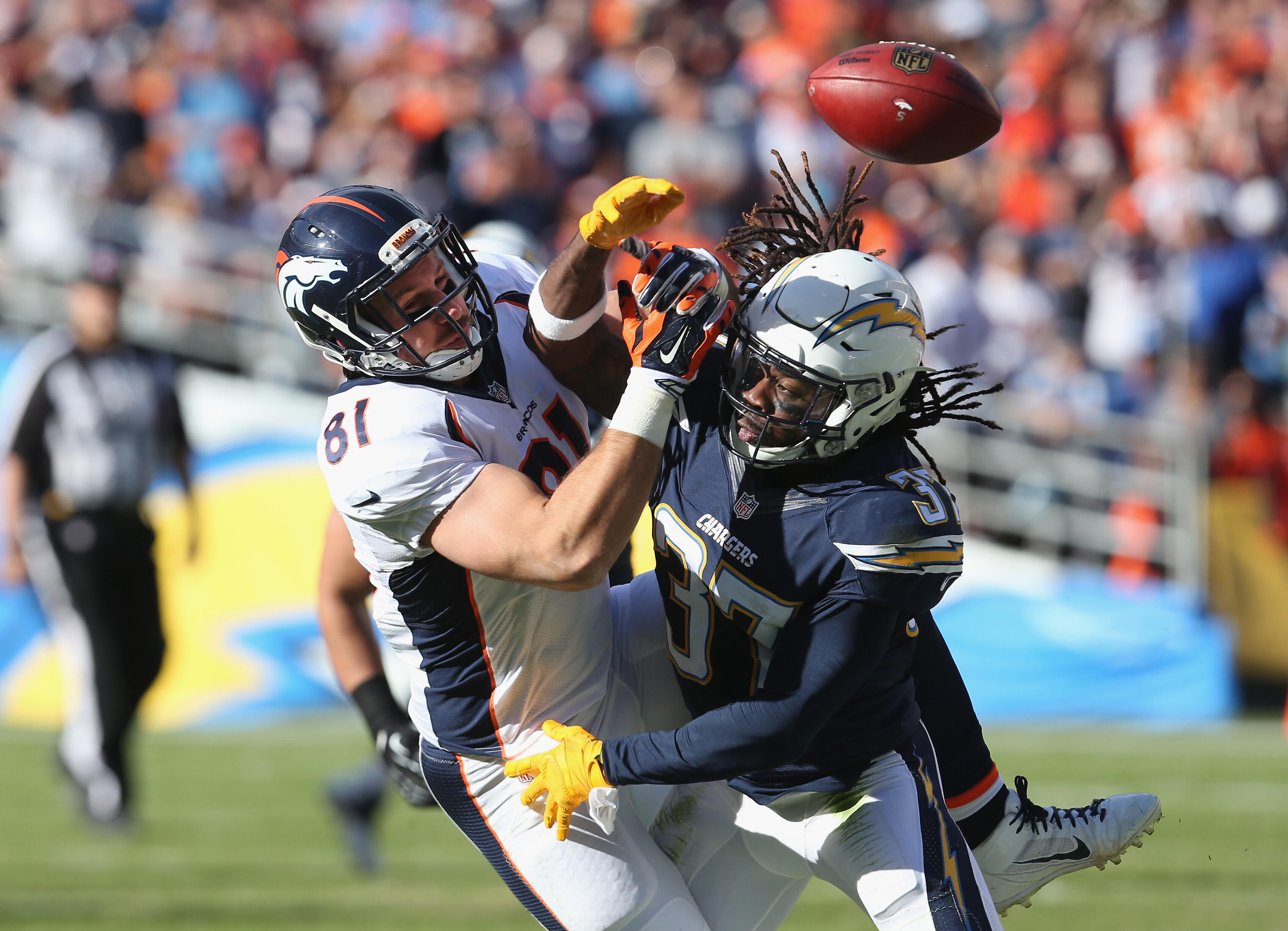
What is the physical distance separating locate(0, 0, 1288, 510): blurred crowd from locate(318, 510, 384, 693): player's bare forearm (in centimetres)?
512

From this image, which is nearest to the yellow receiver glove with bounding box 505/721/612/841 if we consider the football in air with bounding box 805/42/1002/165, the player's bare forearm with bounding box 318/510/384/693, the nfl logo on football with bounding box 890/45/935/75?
the player's bare forearm with bounding box 318/510/384/693

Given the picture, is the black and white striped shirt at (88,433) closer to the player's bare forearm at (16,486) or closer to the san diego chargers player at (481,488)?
the player's bare forearm at (16,486)

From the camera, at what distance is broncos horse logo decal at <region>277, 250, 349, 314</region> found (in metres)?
2.93

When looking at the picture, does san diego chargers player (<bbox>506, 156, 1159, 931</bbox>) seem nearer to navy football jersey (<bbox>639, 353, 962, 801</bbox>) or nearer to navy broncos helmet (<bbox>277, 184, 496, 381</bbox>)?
navy football jersey (<bbox>639, 353, 962, 801</bbox>)

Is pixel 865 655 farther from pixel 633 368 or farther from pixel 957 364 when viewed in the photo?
pixel 957 364

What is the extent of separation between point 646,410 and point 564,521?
24 centimetres

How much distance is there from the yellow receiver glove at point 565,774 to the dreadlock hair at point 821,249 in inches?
32.4

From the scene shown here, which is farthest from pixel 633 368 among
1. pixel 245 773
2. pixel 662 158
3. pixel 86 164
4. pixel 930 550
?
pixel 86 164

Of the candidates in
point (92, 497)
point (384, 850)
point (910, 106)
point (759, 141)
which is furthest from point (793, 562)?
point (759, 141)

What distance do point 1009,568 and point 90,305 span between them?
16.9ft

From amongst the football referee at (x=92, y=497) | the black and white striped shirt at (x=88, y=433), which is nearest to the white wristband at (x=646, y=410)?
the football referee at (x=92, y=497)

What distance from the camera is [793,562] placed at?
2.76 m

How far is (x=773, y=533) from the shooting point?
2.80 metres

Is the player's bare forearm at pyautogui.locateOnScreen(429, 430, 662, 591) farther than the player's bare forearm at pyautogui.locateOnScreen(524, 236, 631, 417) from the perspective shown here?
No
